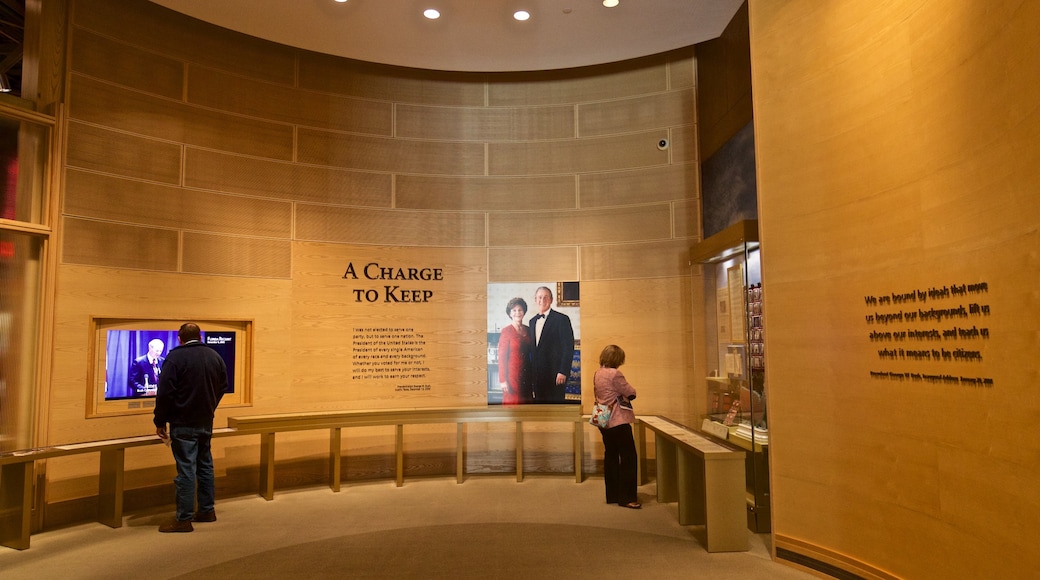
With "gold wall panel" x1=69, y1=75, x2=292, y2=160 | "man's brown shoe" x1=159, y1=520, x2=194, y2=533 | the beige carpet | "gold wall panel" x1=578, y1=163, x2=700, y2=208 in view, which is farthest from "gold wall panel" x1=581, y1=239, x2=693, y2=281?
"man's brown shoe" x1=159, y1=520, x2=194, y2=533

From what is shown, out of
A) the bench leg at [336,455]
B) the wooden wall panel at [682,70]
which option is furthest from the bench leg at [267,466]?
the wooden wall panel at [682,70]

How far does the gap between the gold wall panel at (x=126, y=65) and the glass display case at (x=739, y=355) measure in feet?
17.6

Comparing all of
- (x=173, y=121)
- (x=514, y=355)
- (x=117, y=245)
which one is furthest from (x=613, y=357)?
(x=173, y=121)

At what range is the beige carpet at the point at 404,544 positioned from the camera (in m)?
4.14

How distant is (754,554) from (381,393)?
13.4 feet

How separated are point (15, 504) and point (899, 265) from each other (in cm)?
612

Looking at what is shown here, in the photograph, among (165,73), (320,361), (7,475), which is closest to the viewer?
(7,475)

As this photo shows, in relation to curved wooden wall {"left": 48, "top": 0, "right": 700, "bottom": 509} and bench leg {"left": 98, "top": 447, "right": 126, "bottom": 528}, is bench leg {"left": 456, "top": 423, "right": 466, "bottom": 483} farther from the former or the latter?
bench leg {"left": 98, "top": 447, "right": 126, "bottom": 528}

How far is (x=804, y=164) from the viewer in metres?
4.22

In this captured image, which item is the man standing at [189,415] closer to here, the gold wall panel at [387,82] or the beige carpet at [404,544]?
the beige carpet at [404,544]

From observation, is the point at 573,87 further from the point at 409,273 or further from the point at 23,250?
the point at 23,250

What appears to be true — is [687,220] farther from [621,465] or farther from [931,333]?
[931,333]

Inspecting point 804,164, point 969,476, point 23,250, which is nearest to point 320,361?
point 23,250

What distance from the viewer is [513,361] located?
718 centimetres
